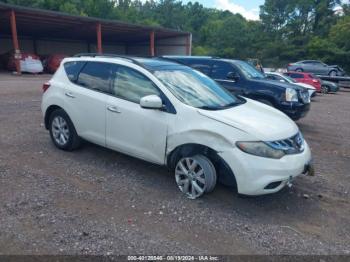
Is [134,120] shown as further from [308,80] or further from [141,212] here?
[308,80]

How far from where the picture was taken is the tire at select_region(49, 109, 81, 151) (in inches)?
212

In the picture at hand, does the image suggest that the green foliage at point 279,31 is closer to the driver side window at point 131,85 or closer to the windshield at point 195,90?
the windshield at point 195,90

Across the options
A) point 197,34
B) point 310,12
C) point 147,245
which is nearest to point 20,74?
point 147,245

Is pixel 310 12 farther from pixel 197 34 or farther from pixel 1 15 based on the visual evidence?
pixel 1 15

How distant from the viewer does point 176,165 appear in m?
4.20

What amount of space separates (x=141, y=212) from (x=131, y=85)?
1.83m

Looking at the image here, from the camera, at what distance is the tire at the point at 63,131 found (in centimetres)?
538

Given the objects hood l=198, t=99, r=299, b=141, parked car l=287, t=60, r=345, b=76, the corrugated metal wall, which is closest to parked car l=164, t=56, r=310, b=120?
hood l=198, t=99, r=299, b=141

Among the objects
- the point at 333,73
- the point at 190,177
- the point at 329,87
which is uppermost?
the point at 190,177

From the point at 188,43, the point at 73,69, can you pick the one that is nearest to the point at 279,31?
the point at 188,43

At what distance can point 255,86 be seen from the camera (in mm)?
8266

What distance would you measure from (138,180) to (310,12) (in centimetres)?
6359

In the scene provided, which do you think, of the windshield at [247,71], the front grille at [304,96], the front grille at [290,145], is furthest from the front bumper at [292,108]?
the front grille at [290,145]

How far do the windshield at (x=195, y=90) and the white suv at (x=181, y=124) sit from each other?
2 centimetres
